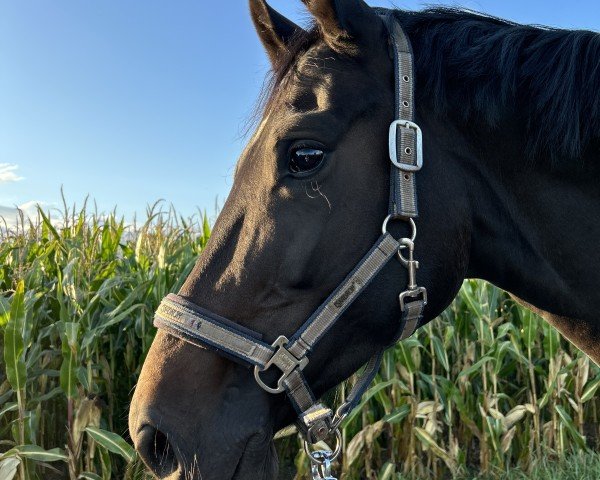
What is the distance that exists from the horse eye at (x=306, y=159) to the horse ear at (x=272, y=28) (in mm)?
530

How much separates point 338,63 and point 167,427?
4.02ft

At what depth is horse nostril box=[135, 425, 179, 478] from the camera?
4.78 ft

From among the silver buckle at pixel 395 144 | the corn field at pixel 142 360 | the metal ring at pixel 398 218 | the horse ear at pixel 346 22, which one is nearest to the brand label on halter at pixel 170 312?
the metal ring at pixel 398 218

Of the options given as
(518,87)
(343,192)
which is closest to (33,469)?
(343,192)

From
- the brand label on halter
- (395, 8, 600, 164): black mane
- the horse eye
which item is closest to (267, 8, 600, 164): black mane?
(395, 8, 600, 164): black mane

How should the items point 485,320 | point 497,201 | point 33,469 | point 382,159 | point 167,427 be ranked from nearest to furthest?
point 167,427, point 382,159, point 497,201, point 33,469, point 485,320

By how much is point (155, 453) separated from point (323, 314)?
63 cm

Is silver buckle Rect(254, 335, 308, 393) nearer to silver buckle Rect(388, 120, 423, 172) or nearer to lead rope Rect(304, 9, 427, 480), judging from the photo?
lead rope Rect(304, 9, 427, 480)

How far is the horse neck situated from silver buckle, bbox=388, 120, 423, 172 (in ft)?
0.75

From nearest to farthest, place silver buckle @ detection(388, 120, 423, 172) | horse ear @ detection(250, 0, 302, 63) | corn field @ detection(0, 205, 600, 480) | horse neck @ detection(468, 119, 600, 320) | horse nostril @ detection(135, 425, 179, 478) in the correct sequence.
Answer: horse nostril @ detection(135, 425, 179, 478) → silver buckle @ detection(388, 120, 423, 172) → horse neck @ detection(468, 119, 600, 320) → horse ear @ detection(250, 0, 302, 63) → corn field @ detection(0, 205, 600, 480)

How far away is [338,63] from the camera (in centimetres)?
167

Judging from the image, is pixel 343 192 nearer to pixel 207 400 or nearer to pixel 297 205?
pixel 297 205

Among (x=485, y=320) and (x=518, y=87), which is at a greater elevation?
(x=518, y=87)

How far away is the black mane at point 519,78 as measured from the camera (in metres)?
1.60
